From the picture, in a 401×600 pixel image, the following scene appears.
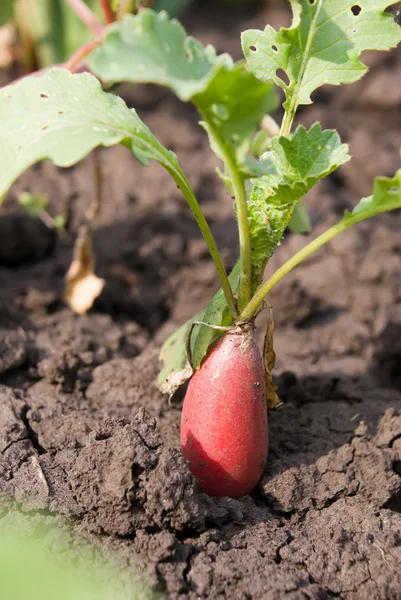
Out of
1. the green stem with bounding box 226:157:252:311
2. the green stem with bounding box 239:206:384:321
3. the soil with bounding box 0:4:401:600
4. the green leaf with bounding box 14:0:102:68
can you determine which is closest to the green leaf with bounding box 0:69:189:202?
the green stem with bounding box 226:157:252:311

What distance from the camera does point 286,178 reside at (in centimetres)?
150

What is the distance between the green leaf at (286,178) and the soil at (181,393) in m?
0.48

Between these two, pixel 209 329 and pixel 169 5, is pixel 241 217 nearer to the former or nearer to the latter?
pixel 209 329

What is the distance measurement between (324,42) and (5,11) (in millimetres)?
1935

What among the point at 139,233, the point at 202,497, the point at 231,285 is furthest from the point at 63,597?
the point at 139,233

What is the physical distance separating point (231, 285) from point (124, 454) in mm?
469

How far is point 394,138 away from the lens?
140 inches

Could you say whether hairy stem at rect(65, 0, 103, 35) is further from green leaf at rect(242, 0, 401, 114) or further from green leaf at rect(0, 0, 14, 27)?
green leaf at rect(242, 0, 401, 114)

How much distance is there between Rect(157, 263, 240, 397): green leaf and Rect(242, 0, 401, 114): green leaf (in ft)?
1.55

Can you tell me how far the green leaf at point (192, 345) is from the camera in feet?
5.30

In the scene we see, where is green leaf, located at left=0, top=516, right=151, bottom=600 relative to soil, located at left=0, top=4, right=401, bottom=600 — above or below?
above

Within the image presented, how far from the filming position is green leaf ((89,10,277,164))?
1167 mm

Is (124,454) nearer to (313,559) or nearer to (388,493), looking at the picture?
(313,559)

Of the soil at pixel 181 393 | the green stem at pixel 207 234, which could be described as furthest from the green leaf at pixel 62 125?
the soil at pixel 181 393
